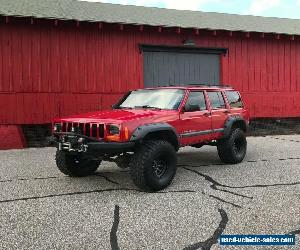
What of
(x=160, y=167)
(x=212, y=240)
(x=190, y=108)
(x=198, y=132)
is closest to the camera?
(x=212, y=240)

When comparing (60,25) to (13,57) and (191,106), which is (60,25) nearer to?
(13,57)

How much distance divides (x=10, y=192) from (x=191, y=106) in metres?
3.55

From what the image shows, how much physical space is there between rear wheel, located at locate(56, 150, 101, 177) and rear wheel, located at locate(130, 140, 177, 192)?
1.53 m

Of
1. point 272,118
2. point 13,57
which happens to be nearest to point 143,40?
point 13,57

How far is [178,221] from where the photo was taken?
14.3 feet

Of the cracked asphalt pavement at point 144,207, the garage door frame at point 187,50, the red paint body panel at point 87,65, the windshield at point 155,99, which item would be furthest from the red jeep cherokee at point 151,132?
the garage door frame at point 187,50

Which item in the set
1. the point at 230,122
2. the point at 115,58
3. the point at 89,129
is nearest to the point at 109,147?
the point at 89,129

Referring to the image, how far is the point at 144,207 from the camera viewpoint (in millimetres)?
4930

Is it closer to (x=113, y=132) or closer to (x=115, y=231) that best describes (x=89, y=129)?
(x=113, y=132)

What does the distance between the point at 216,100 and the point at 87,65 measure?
5826 millimetres

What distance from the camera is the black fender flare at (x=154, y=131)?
553 centimetres

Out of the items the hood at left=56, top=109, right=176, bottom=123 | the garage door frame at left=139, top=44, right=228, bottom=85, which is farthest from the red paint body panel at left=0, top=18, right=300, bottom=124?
the hood at left=56, top=109, right=176, bottom=123

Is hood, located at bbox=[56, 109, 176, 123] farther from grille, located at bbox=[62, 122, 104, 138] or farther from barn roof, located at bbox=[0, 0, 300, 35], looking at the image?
barn roof, located at bbox=[0, 0, 300, 35]

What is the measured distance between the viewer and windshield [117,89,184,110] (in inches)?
263
